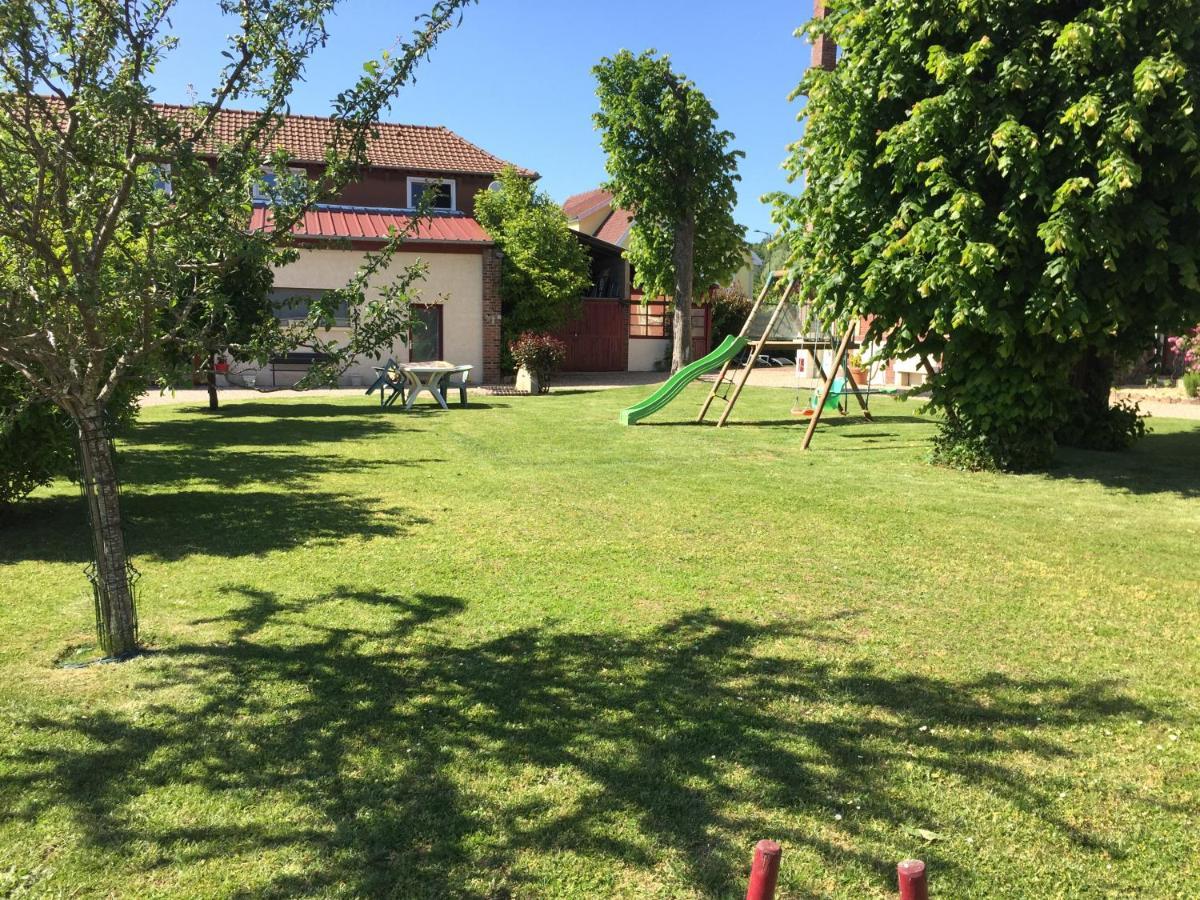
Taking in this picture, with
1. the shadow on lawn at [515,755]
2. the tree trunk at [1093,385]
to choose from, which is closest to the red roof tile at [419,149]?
the tree trunk at [1093,385]

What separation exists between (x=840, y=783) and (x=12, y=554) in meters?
5.86

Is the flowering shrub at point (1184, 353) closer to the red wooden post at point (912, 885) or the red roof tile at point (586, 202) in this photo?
the red wooden post at point (912, 885)

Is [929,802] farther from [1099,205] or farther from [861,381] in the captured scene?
[861,381]

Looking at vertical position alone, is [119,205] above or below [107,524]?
above

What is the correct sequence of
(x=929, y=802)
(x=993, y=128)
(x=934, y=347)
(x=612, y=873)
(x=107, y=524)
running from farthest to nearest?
(x=934, y=347) < (x=993, y=128) < (x=107, y=524) < (x=929, y=802) < (x=612, y=873)

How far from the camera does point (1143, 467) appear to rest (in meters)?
10.5

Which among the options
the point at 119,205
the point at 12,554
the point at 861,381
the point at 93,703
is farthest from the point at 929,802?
the point at 861,381

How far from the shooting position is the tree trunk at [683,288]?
1055 inches

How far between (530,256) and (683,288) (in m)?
4.76

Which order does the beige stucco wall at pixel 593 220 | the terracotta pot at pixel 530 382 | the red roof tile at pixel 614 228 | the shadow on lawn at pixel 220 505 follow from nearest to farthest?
the shadow on lawn at pixel 220 505
the terracotta pot at pixel 530 382
the red roof tile at pixel 614 228
the beige stucco wall at pixel 593 220

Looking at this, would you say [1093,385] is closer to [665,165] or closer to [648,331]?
[665,165]

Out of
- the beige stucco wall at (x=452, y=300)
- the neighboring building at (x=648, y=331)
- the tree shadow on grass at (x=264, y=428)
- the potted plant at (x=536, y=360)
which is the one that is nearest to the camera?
the tree shadow on grass at (x=264, y=428)

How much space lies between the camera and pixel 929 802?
3.11 m

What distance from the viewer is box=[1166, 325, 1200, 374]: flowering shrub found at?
16.8m
